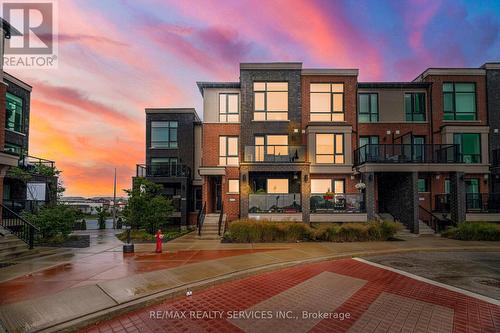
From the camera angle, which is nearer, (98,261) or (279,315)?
(279,315)

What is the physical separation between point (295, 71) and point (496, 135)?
51.2ft

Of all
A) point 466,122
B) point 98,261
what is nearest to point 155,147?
point 98,261

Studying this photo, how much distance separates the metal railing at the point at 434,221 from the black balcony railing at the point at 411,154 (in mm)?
3485

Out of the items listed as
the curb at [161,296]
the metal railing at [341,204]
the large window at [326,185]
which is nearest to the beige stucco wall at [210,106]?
the large window at [326,185]

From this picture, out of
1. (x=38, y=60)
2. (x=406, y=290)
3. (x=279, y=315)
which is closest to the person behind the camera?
Answer: (x=279, y=315)

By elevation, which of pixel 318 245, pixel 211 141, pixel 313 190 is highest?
pixel 211 141

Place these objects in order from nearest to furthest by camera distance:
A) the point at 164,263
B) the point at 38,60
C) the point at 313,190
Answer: the point at 164,263 → the point at 38,60 → the point at 313,190

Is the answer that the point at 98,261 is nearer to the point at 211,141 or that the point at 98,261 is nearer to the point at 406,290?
the point at 406,290

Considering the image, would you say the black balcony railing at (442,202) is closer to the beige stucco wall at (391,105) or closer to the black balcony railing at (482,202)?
the black balcony railing at (482,202)

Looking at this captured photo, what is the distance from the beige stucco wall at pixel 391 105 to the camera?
2098 cm

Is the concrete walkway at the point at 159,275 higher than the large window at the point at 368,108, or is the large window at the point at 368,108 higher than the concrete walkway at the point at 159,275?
the large window at the point at 368,108

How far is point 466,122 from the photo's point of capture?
20422 millimetres

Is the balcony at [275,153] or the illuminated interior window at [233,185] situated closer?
the balcony at [275,153]

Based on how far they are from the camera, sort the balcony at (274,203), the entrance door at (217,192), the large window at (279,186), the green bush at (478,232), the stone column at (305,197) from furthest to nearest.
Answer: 1. the entrance door at (217,192)
2. the large window at (279,186)
3. the balcony at (274,203)
4. the stone column at (305,197)
5. the green bush at (478,232)
